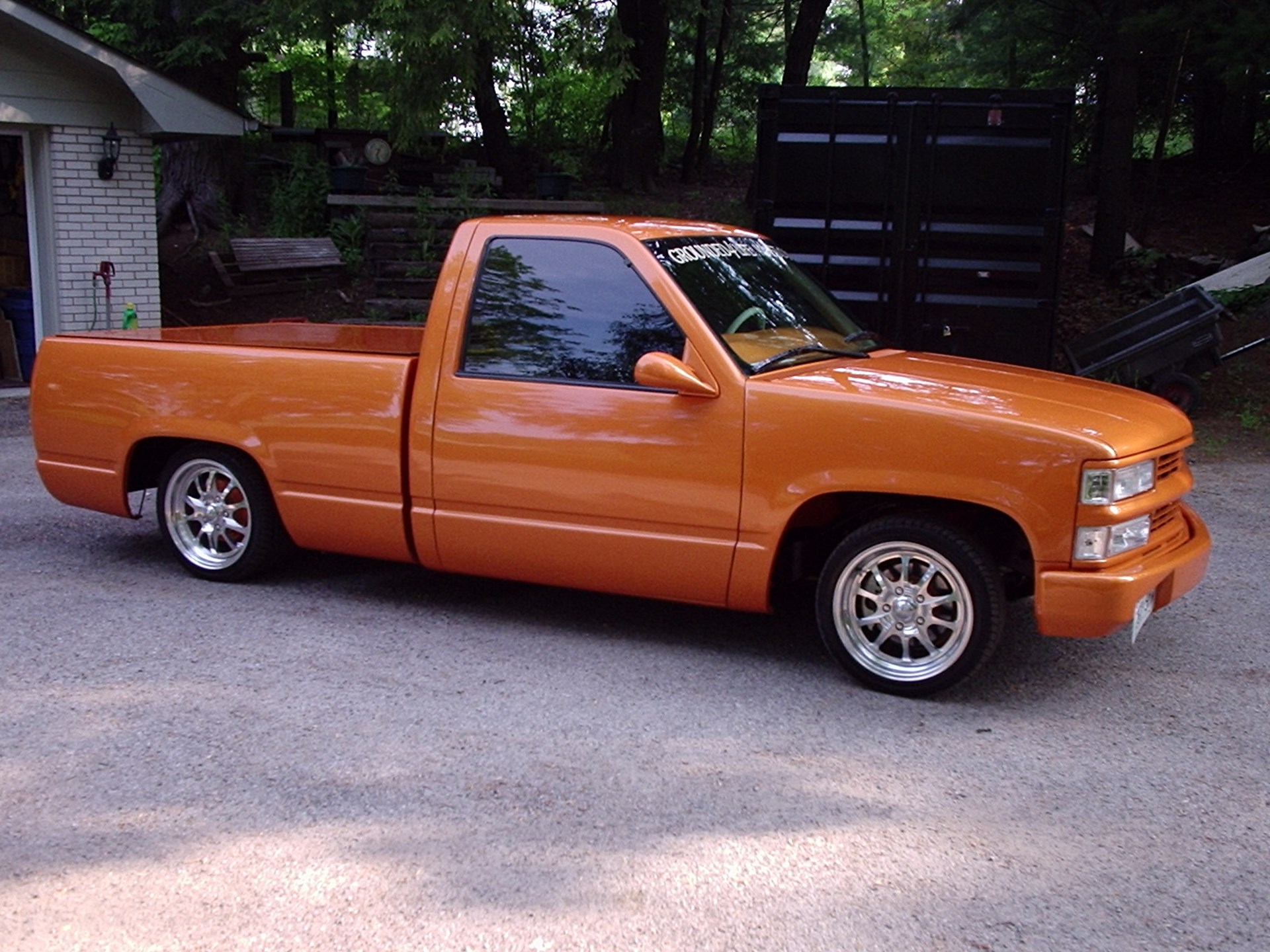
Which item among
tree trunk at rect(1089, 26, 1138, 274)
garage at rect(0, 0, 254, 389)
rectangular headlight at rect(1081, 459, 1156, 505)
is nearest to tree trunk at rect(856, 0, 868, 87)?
tree trunk at rect(1089, 26, 1138, 274)

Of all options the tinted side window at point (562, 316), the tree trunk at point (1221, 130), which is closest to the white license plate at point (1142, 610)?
the tinted side window at point (562, 316)

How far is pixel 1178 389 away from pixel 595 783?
357 inches

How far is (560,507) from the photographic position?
5762mm

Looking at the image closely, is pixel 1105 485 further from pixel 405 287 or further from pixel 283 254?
pixel 283 254

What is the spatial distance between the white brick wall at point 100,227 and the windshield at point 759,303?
32.4 ft

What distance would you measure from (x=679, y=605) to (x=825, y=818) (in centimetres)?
246

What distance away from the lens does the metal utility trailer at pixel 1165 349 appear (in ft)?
37.7

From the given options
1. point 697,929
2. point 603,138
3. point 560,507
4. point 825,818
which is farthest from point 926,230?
point 603,138

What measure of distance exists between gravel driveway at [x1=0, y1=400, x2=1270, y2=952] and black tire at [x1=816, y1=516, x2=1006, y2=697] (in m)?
0.14

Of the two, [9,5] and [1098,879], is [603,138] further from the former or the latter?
[1098,879]

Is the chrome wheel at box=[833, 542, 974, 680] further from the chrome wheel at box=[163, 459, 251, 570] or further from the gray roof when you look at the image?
the gray roof

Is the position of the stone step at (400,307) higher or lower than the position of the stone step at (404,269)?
lower

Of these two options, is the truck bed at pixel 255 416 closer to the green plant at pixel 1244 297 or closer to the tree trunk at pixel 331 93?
the green plant at pixel 1244 297

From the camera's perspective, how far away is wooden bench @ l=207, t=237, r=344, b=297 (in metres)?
18.1
